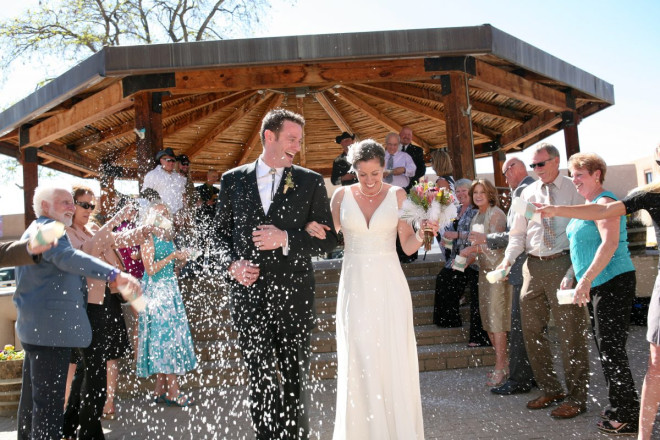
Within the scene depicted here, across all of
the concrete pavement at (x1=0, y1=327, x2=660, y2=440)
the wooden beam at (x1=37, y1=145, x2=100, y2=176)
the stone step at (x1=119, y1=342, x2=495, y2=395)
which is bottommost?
the concrete pavement at (x1=0, y1=327, x2=660, y2=440)

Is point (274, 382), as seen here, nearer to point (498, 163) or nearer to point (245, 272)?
point (245, 272)

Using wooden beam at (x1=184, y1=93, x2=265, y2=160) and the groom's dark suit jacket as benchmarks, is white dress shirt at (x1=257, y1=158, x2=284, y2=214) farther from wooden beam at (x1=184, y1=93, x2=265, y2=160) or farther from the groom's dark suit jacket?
wooden beam at (x1=184, y1=93, x2=265, y2=160)

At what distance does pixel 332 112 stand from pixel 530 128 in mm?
4308

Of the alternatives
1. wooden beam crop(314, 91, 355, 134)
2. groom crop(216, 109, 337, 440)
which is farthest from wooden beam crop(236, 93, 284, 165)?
groom crop(216, 109, 337, 440)

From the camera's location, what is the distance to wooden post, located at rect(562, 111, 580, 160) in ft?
38.4

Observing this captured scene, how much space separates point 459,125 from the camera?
29.5 ft

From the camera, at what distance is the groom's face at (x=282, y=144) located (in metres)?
3.91

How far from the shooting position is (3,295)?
1033 cm

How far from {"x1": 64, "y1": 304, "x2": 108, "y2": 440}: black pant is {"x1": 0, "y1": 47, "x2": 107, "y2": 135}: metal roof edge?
4.34 meters

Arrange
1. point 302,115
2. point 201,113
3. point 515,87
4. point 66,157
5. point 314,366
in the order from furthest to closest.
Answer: point 302,115
point 66,157
point 201,113
point 515,87
point 314,366

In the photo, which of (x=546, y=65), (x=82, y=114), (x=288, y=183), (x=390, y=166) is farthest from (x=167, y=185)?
(x=546, y=65)

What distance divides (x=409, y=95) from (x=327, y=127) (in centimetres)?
289

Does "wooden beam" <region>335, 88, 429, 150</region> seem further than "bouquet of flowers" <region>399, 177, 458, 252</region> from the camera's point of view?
Yes

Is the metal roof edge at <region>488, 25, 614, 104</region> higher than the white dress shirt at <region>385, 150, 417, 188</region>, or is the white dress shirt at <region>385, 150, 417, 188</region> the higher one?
the metal roof edge at <region>488, 25, 614, 104</region>
